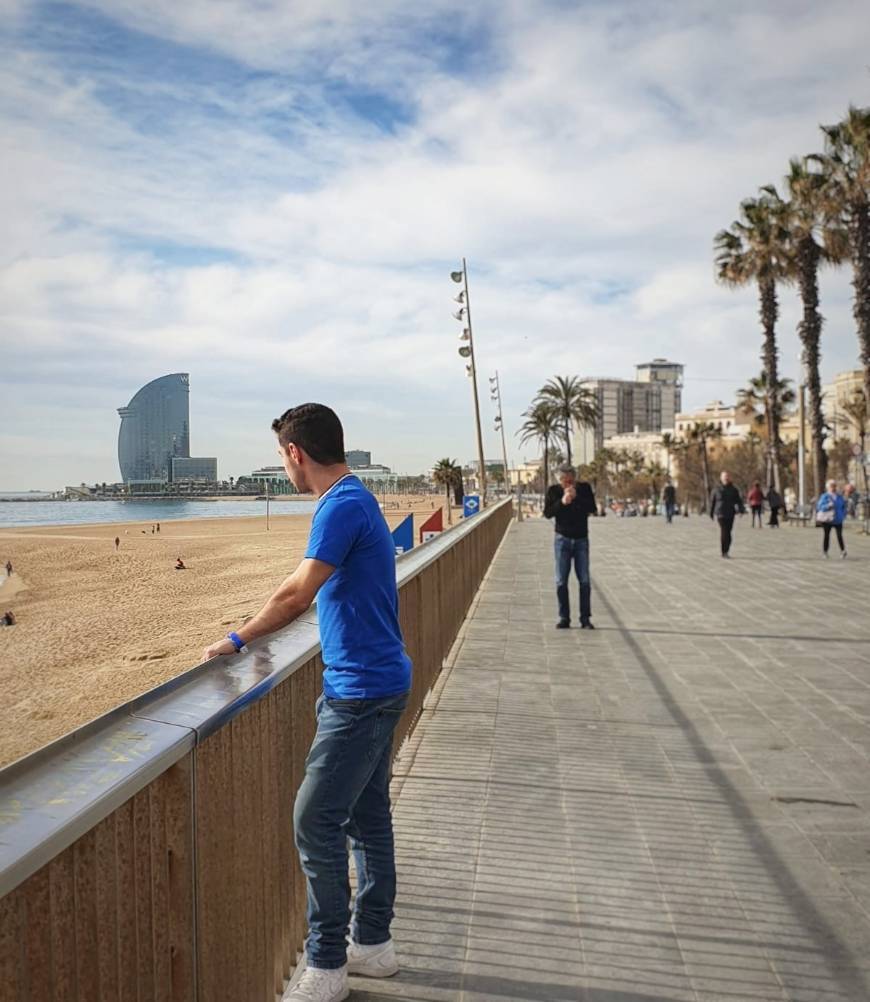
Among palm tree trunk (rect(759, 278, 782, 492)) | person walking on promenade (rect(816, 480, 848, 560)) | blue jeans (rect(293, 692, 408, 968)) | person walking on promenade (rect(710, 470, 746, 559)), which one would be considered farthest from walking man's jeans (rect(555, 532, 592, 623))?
palm tree trunk (rect(759, 278, 782, 492))

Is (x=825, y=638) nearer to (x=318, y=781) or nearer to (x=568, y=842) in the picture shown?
(x=568, y=842)

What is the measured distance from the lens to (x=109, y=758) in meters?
1.86

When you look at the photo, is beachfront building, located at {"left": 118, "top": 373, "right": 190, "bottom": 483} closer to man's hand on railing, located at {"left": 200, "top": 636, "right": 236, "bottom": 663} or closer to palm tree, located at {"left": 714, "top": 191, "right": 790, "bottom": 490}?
man's hand on railing, located at {"left": 200, "top": 636, "right": 236, "bottom": 663}

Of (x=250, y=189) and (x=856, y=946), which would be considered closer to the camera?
(x=856, y=946)

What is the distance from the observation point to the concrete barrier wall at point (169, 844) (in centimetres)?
154

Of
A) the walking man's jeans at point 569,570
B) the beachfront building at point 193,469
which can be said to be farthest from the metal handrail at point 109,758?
the beachfront building at point 193,469

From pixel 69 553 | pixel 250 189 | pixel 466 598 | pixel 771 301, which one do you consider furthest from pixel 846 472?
pixel 466 598

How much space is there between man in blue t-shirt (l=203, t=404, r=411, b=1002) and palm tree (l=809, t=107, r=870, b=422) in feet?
101

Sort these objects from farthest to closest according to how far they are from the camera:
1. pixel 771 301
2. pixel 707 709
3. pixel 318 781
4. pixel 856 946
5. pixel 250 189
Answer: pixel 771 301 → pixel 250 189 → pixel 707 709 → pixel 856 946 → pixel 318 781

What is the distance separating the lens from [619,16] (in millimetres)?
13188

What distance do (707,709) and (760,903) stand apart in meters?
3.37

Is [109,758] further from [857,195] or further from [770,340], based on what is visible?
[770,340]

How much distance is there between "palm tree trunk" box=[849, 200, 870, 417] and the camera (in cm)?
3100

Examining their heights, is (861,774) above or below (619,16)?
below
